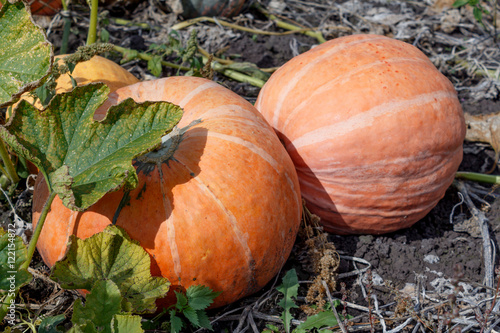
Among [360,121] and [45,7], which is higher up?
[45,7]

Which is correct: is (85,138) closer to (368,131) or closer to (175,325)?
(175,325)

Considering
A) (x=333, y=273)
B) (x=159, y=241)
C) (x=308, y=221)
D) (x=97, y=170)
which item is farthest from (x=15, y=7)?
(x=333, y=273)

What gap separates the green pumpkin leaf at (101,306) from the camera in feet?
5.03

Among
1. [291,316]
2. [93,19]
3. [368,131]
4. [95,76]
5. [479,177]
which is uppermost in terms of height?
[93,19]

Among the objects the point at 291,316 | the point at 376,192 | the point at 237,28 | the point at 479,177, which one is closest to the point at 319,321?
the point at 291,316

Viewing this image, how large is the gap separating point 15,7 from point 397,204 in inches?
73.1

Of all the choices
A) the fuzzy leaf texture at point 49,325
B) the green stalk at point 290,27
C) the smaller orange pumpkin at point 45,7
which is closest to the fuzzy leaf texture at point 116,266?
the fuzzy leaf texture at point 49,325

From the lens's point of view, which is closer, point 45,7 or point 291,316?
point 291,316

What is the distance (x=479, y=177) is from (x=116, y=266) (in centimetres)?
221

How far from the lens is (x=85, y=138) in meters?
1.69

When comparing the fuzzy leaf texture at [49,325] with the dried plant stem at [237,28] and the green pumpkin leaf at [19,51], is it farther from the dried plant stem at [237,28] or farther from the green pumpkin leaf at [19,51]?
the dried plant stem at [237,28]

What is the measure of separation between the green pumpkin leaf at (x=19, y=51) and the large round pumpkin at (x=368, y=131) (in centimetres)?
112

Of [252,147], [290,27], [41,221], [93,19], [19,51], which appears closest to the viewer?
[41,221]

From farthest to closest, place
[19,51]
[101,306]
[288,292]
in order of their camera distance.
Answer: [288,292] < [19,51] < [101,306]
